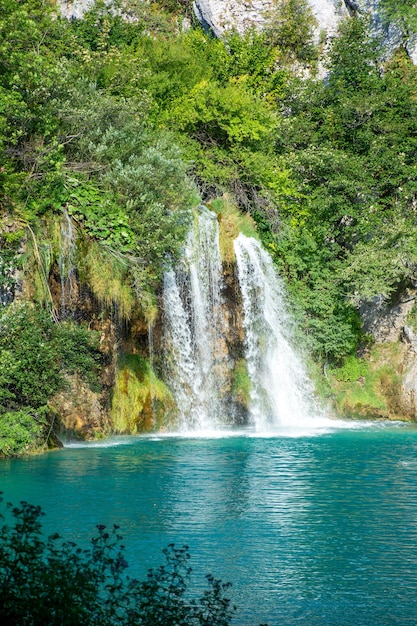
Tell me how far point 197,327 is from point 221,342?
52.0 inches

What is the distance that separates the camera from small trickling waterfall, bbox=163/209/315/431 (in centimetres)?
2772

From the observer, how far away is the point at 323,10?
136ft

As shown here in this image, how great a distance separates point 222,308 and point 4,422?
37.2 feet

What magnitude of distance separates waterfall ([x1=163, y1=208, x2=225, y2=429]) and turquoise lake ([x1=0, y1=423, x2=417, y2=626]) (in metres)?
3.99

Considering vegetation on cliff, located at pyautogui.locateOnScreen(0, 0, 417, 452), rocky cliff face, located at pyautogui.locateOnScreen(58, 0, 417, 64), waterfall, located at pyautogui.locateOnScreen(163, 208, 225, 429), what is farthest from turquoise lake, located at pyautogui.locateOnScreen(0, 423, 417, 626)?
→ rocky cliff face, located at pyautogui.locateOnScreen(58, 0, 417, 64)

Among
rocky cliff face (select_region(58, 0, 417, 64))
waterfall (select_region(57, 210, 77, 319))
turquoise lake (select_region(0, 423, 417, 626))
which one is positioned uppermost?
rocky cliff face (select_region(58, 0, 417, 64))

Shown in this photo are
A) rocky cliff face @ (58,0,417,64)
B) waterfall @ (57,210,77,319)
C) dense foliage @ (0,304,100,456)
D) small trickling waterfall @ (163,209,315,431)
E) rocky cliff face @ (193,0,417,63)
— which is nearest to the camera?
dense foliage @ (0,304,100,456)

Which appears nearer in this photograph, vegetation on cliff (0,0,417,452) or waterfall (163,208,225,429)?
vegetation on cliff (0,0,417,452)

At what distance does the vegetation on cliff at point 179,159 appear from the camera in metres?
23.3

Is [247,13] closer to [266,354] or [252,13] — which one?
[252,13]

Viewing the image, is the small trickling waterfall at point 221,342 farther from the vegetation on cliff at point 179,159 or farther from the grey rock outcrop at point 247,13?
the grey rock outcrop at point 247,13

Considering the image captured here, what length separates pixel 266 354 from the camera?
30.0m

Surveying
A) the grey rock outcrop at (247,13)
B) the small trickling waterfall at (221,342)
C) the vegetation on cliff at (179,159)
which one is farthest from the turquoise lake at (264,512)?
the grey rock outcrop at (247,13)

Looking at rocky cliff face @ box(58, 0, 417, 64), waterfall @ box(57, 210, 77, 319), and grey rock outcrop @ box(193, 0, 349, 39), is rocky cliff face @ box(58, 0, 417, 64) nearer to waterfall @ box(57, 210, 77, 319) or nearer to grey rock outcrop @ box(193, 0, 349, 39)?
grey rock outcrop @ box(193, 0, 349, 39)
